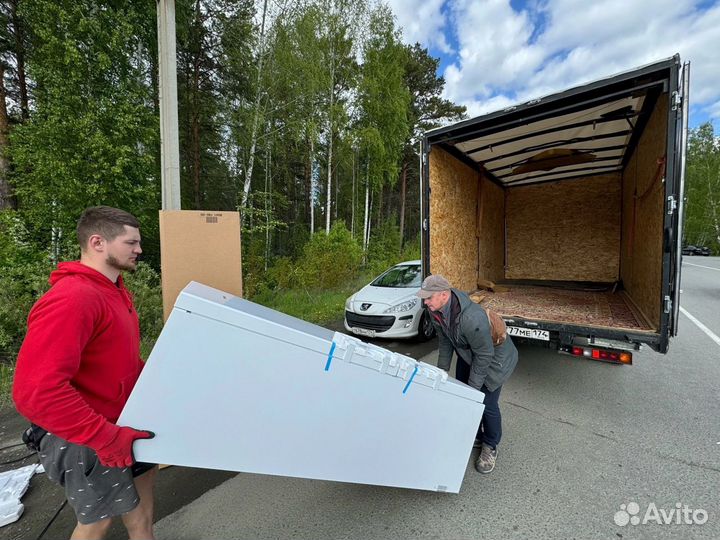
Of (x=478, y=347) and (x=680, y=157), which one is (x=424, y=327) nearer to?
(x=478, y=347)

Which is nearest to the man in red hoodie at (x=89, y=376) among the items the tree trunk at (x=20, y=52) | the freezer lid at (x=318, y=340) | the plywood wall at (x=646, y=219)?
the freezer lid at (x=318, y=340)

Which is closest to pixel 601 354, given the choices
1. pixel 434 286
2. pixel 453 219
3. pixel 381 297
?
pixel 434 286

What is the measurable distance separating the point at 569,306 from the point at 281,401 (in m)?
4.37

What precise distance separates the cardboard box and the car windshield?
3.47 metres

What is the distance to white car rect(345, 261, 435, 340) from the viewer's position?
473 centimetres

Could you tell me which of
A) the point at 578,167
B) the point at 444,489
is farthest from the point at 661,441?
the point at 578,167

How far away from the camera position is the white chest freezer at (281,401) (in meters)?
1.17

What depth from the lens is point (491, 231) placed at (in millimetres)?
6055

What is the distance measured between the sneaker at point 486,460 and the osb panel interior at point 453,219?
2.00 meters

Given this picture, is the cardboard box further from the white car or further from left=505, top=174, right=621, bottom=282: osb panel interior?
left=505, top=174, right=621, bottom=282: osb panel interior

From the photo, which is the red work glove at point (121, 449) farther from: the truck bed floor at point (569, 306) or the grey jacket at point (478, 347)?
the truck bed floor at point (569, 306)

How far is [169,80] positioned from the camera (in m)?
3.30

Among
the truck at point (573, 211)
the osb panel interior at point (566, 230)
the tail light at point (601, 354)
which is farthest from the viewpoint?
the osb panel interior at point (566, 230)

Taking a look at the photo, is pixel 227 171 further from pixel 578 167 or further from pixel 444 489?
pixel 444 489
